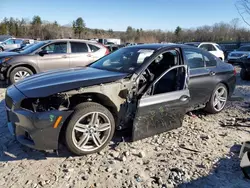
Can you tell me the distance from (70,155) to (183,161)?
158 cm

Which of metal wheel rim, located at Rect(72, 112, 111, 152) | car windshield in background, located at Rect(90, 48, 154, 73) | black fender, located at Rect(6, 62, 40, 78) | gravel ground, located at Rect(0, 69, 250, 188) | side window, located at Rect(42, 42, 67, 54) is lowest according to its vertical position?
gravel ground, located at Rect(0, 69, 250, 188)

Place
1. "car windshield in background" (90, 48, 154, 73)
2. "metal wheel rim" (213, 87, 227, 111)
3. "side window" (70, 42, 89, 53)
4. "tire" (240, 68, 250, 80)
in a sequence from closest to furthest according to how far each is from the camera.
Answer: "car windshield in background" (90, 48, 154, 73), "metal wheel rim" (213, 87, 227, 111), "side window" (70, 42, 89, 53), "tire" (240, 68, 250, 80)

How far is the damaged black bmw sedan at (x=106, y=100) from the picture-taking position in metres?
3.02

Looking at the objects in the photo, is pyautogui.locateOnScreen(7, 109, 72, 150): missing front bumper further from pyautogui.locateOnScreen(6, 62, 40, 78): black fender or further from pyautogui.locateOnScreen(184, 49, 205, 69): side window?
pyautogui.locateOnScreen(6, 62, 40, 78): black fender

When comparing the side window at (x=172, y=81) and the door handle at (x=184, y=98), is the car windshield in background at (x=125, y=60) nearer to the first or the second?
the side window at (x=172, y=81)

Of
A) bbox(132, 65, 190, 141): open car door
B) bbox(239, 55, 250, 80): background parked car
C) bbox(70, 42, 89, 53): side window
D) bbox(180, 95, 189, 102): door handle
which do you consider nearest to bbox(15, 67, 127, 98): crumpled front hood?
bbox(132, 65, 190, 141): open car door

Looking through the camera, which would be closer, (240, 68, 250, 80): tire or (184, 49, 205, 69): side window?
(184, 49, 205, 69): side window

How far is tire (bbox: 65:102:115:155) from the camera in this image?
121 inches

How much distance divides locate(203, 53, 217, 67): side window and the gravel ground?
1.49m

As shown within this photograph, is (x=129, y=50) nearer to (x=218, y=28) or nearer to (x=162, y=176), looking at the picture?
(x=162, y=176)

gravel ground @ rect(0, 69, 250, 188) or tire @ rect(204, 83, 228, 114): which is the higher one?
tire @ rect(204, 83, 228, 114)

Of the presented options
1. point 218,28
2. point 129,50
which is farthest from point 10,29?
point 129,50

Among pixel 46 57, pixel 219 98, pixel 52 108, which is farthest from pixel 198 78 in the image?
pixel 46 57

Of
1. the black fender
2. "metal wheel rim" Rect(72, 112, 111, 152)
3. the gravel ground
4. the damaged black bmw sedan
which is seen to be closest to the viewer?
the gravel ground
